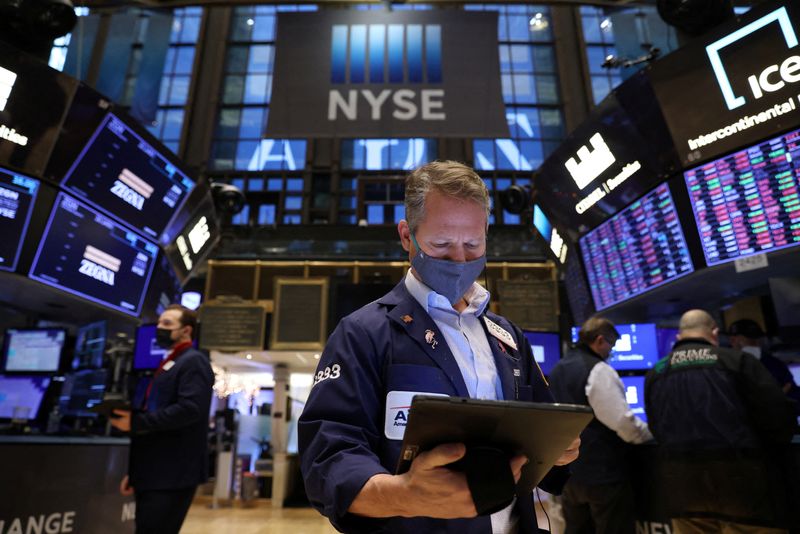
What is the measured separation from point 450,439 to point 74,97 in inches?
157

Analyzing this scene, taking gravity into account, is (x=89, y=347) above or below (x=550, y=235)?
below

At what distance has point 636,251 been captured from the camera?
4543 mm

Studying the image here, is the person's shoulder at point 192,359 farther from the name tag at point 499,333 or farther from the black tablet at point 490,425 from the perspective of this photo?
the black tablet at point 490,425

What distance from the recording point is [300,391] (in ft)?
40.1

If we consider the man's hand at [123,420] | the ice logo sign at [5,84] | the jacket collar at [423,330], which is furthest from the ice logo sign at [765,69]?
the ice logo sign at [5,84]

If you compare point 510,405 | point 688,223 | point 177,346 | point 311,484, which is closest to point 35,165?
point 177,346

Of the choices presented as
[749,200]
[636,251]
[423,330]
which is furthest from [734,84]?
[423,330]

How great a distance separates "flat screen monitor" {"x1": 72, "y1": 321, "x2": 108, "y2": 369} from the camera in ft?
19.4

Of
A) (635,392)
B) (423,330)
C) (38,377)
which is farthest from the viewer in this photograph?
(38,377)

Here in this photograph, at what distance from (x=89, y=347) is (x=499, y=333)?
229 inches

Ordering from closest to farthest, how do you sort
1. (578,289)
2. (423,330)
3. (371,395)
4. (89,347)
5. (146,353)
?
(371,395) → (423,330) → (578,289) → (89,347) → (146,353)

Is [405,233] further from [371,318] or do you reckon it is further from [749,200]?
[749,200]

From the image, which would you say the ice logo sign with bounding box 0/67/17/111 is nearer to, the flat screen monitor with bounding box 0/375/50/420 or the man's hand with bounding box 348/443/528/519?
the flat screen monitor with bounding box 0/375/50/420

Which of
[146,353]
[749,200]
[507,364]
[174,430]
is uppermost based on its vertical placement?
[749,200]
